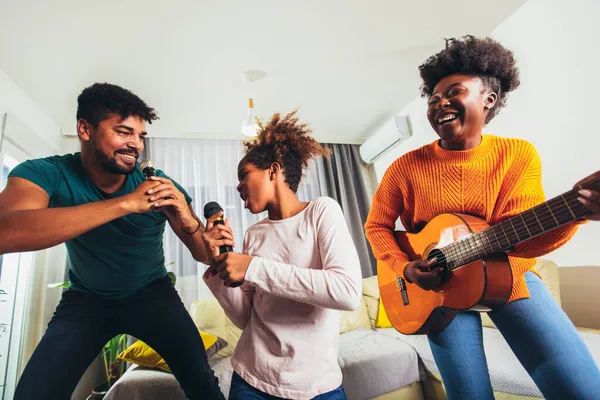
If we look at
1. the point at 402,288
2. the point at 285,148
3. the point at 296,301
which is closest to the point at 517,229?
the point at 402,288

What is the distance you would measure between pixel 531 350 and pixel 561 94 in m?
1.95

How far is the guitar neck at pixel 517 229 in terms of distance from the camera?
80 centimetres

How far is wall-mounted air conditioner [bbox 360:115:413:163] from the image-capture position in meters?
3.62

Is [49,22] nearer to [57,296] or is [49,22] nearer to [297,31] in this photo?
[297,31]

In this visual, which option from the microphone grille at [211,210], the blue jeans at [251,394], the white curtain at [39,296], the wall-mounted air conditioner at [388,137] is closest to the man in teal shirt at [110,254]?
the microphone grille at [211,210]

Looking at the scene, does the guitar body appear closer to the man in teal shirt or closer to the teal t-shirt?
the man in teal shirt

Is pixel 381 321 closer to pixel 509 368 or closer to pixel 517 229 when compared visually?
pixel 509 368

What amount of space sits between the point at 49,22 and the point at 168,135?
1780mm

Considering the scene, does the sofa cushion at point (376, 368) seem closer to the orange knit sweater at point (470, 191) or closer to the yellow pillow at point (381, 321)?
the yellow pillow at point (381, 321)

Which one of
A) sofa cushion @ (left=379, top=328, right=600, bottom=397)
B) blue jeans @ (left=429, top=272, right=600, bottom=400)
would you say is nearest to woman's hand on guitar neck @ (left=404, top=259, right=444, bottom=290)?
blue jeans @ (left=429, top=272, right=600, bottom=400)

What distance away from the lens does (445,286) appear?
1122mm

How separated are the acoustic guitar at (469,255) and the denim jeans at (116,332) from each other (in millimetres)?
882

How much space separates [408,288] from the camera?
131 centimetres

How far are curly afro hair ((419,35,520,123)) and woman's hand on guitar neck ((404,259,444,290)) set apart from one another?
0.57 m
